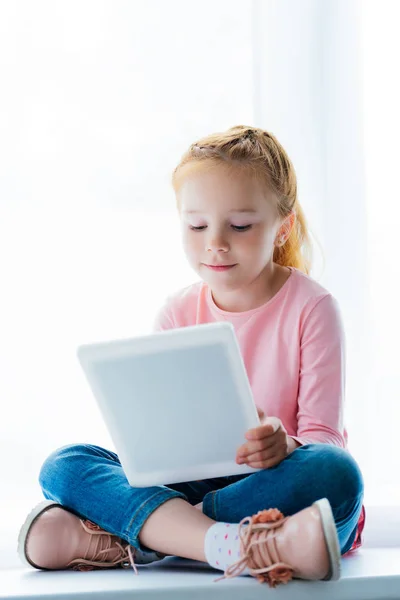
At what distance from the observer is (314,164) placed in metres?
1.65

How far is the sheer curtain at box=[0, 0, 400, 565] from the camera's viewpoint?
5.37ft

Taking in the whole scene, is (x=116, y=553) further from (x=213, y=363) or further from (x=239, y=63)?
(x=239, y=63)

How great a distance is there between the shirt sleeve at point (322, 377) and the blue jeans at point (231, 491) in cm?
15

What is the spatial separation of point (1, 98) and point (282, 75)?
0.56 meters

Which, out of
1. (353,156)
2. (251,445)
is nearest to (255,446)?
(251,445)

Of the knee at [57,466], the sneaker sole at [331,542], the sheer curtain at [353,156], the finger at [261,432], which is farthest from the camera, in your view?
the sheer curtain at [353,156]

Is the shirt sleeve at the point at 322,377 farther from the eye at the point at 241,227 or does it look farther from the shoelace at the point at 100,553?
the shoelace at the point at 100,553

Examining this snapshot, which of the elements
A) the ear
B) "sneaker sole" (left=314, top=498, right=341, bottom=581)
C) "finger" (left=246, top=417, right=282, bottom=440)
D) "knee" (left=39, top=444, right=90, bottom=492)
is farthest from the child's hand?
the ear

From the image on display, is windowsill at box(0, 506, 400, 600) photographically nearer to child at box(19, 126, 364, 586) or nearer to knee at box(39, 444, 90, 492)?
child at box(19, 126, 364, 586)

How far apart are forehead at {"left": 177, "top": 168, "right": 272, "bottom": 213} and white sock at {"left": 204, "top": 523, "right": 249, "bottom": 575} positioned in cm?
46

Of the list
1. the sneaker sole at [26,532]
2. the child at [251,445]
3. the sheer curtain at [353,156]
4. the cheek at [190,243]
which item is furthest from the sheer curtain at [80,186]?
the sneaker sole at [26,532]

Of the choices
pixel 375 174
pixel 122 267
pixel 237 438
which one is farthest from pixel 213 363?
pixel 375 174

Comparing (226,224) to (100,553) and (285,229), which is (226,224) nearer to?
(285,229)

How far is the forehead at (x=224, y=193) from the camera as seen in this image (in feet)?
3.94
